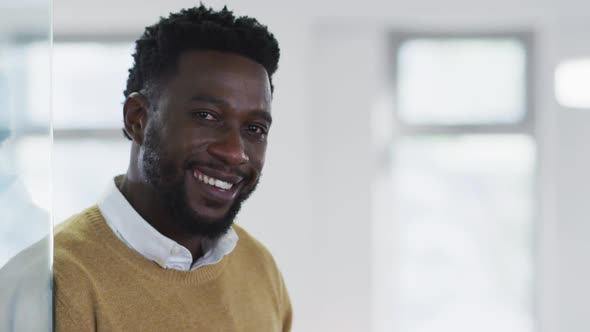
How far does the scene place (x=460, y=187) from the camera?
3902mm

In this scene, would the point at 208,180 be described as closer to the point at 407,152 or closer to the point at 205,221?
the point at 205,221

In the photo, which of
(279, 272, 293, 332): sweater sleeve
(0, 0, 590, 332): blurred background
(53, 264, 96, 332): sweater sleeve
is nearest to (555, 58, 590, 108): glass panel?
(0, 0, 590, 332): blurred background

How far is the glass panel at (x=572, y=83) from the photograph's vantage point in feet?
12.2

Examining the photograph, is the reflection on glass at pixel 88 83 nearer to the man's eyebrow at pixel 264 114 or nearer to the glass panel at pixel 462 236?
the glass panel at pixel 462 236

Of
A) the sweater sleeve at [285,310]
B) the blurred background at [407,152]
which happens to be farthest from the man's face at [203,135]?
the blurred background at [407,152]

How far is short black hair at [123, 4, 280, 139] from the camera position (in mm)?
1051

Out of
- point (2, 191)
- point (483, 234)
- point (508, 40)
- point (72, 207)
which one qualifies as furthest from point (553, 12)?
point (2, 191)

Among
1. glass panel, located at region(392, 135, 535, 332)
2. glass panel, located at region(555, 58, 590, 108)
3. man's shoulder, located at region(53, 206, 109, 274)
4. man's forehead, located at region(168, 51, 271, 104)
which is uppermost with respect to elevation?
glass panel, located at region(555, 58, 590, 108)

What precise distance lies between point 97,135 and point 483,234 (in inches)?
77.4

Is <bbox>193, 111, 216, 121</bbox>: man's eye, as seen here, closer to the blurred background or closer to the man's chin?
the man's chin

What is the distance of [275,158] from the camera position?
143 inches

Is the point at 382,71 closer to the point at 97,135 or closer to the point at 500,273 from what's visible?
the point at 500,273

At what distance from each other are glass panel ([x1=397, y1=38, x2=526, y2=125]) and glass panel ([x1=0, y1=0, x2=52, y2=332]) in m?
3.14

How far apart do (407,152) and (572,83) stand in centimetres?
84
